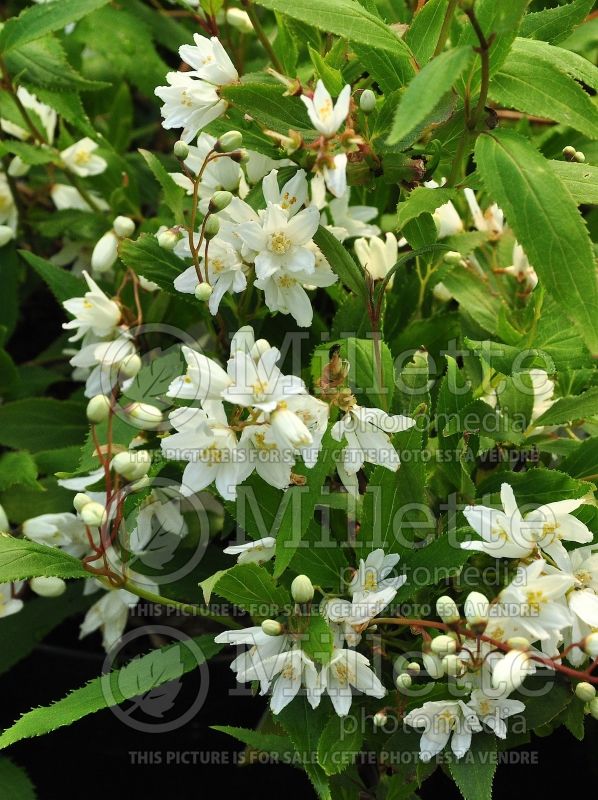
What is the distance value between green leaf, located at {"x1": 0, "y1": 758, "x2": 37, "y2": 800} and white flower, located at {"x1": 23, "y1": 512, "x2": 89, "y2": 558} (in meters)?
0.29

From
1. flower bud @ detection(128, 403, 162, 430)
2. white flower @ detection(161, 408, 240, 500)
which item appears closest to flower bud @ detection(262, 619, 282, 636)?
white flower @ detection(161, 408, 240, 500)

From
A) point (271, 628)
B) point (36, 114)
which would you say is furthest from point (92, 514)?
point (36, 114)

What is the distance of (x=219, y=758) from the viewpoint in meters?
1.18

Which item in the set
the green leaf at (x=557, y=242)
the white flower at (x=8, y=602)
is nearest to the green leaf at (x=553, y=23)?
the green leaf at (x=557, y=242)

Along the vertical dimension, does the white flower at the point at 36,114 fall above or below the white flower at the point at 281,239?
above

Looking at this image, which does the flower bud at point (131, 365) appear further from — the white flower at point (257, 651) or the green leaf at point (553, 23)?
the green leaf at point (553, 23)

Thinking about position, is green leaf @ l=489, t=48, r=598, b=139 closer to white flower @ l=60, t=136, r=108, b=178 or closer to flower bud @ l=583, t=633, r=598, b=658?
flower bud @ l=583, t=633, r=598, b=658

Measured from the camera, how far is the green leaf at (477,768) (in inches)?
29.8

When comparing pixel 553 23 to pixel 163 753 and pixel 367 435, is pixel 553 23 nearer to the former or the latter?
pixel 367 435

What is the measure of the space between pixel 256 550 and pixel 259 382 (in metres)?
0.17

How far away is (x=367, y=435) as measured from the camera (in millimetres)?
756

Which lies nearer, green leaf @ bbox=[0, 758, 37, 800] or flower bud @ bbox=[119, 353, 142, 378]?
flower bud @ bbox=[119, 353, 142, 378]

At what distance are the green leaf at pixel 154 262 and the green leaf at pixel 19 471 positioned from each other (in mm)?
276

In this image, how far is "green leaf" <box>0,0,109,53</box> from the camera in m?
1.05
